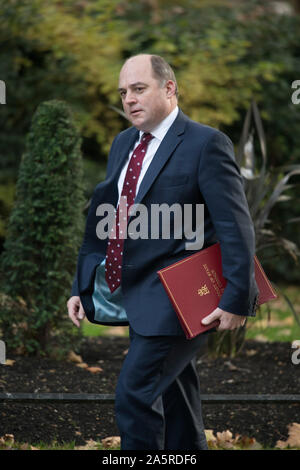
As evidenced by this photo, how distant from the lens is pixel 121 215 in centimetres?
290

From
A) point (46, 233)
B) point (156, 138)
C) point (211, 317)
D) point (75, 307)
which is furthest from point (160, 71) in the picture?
point (46, 233)

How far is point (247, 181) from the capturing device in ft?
15.8

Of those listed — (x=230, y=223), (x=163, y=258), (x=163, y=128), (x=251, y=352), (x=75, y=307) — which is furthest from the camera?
(x=251, y=352)

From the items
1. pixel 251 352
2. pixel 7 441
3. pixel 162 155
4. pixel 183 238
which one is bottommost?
pixel 251 352

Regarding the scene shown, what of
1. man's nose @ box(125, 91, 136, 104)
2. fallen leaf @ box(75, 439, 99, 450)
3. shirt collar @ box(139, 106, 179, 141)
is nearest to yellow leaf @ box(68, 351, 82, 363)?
fallen leaf @ box(75, 439, 99, 450)

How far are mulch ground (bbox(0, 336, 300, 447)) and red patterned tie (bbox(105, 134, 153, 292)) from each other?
1.11m

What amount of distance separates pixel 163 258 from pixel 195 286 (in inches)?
7.3

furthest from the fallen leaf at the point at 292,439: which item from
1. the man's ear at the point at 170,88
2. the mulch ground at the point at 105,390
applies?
the man's ear at the point at 170,88

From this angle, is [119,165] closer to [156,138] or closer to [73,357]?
[156,138]

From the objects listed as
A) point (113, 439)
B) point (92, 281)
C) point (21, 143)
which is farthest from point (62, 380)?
point (21, 143)

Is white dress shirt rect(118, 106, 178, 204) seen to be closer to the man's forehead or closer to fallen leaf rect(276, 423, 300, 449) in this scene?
the man's forehead

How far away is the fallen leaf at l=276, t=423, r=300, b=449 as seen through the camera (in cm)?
370
